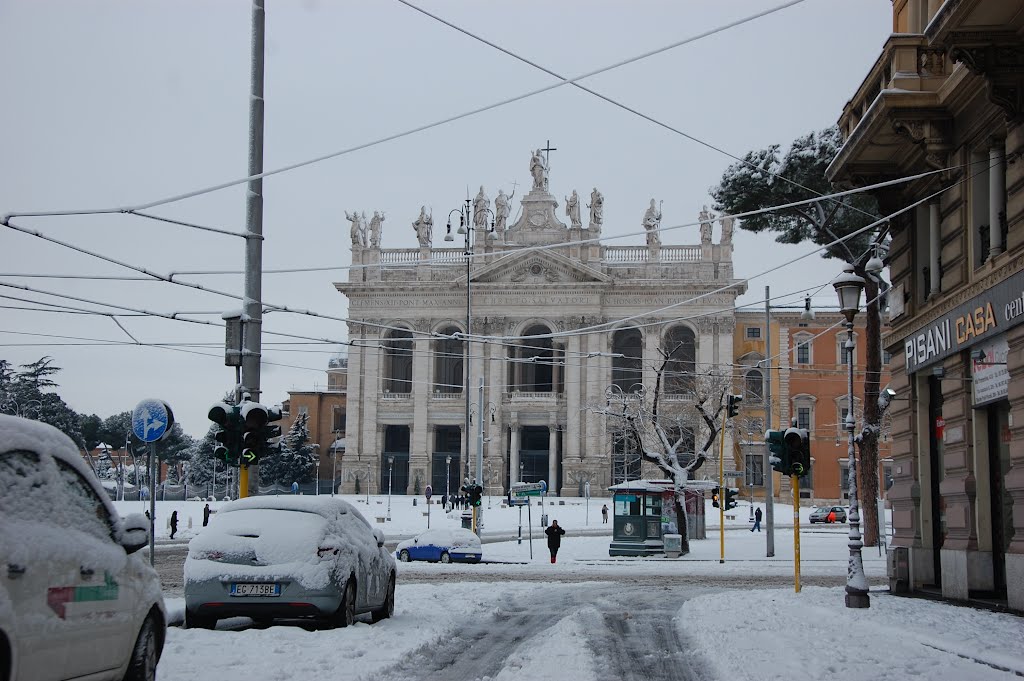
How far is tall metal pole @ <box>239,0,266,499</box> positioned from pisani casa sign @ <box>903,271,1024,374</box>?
8.65 m

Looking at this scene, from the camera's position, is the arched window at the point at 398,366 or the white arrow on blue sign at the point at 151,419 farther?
the arched window at the point at 398,366

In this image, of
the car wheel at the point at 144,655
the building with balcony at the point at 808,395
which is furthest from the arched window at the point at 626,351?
the car wheel at the point at 144,655

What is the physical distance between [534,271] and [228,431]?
231 ft

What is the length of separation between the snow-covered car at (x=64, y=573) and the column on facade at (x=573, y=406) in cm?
7667

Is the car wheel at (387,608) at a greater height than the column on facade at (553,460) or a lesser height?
lesser

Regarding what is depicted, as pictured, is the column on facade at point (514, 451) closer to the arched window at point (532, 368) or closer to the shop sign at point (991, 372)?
the arched window at point (532, 368)

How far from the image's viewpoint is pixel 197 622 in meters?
12.5

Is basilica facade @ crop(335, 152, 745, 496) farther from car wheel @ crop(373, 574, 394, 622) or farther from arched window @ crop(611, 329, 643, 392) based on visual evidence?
car wheel @ crop(373, 574, 394, 622)

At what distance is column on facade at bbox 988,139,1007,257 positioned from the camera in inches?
619

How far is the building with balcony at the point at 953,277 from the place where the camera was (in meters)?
14.5

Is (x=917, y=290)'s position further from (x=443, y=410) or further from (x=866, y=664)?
(x=443, y=410)

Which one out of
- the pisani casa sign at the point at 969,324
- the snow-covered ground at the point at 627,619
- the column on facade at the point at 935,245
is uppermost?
the column on facade at the point at 935,245

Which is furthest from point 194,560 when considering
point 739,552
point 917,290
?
point 739,552

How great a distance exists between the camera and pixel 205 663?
9766 millimetres
